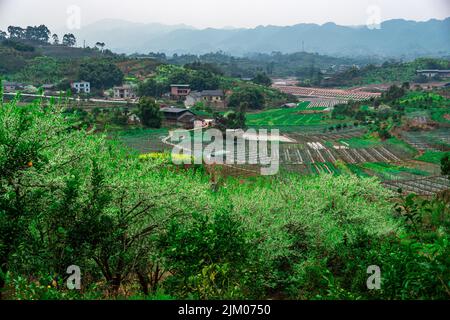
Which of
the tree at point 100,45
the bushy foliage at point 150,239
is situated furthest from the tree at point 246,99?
the bushy foliage at point 150,239

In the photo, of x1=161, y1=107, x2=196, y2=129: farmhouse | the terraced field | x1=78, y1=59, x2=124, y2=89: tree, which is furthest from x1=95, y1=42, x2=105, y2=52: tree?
x1=161, y1=107, x2=196, y2=129: farmhouse

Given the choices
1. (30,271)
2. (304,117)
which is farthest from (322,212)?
(304,117)

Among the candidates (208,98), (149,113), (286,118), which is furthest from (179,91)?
(149,113)

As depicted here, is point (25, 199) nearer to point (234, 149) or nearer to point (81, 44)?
point (234, 149)

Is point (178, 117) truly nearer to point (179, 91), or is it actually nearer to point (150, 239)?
point (179, 91)

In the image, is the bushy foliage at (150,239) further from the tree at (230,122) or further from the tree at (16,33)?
the tree at (16,33)

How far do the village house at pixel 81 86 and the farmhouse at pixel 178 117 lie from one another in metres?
15.1

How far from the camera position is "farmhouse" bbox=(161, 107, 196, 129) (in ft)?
104

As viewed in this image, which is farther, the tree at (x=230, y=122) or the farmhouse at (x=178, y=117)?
the farmhouse at (x=178, y=117)

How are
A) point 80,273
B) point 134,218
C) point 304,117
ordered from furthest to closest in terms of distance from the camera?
1. point 304,117
2. point 134,218
3. point 80,273

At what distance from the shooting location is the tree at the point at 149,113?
95.9ft

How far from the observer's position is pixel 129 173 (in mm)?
6195

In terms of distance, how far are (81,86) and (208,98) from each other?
1246 centimetres

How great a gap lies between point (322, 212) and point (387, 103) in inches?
1514
